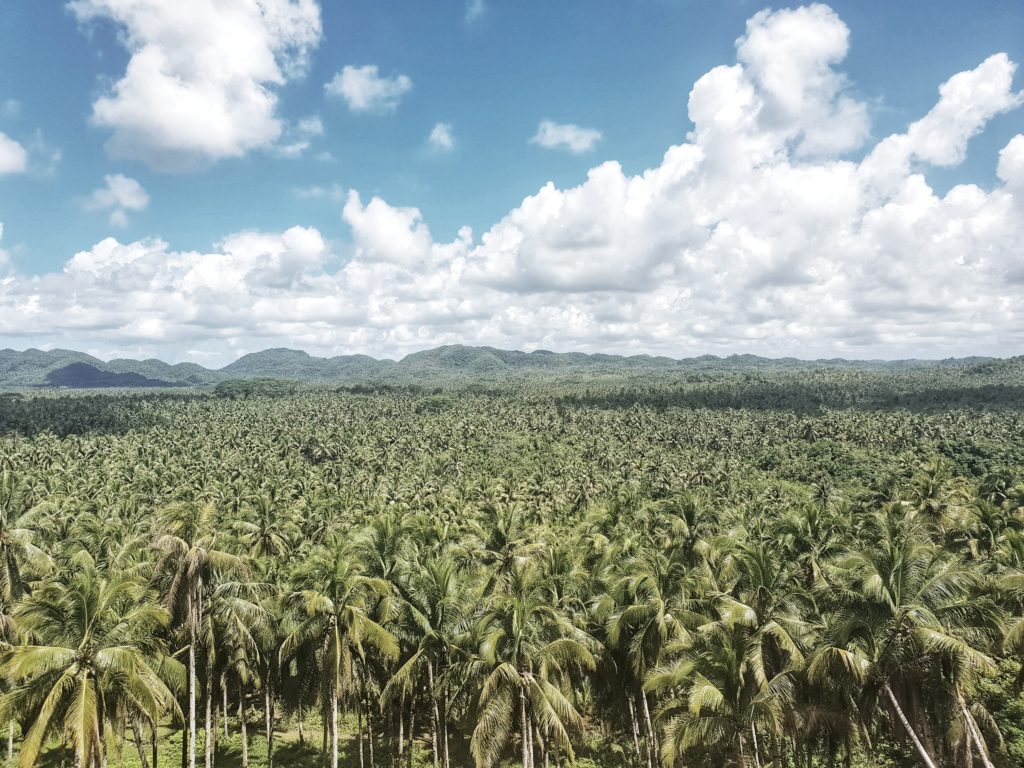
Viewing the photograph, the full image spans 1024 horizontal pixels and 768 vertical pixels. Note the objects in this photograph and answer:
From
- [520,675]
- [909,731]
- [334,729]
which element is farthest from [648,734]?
[334,729]

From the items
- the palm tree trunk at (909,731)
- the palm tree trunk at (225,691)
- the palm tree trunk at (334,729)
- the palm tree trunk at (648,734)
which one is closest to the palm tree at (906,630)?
the palm tree trunk at (909,731)

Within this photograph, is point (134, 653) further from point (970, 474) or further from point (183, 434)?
point (183, 434)

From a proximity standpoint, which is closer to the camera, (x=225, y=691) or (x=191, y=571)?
(x=191, y=571)

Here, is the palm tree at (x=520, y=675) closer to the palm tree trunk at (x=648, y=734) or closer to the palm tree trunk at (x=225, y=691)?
the palm tree trunk at (x=648, y=734)

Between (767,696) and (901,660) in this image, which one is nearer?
(901,660)

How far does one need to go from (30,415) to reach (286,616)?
217 meters

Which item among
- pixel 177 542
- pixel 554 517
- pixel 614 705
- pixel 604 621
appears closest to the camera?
pixel 177 542

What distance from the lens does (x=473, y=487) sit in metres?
106

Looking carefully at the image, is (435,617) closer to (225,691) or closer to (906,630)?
(225,691)

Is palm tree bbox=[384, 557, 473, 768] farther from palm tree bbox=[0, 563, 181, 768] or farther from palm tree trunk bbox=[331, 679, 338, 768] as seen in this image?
palm tree bbox=[0, 563, 181, 768]

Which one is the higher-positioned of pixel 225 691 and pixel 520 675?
pixel 520 675

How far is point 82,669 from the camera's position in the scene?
1836cm

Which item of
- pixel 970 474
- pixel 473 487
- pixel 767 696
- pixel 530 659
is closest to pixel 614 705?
pixel 530 659

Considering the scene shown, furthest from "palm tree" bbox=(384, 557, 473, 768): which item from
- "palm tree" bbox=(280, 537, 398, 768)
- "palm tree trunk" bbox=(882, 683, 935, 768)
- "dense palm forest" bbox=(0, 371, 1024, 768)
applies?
"palm tree trunk" bbox=(882, 683, 935, 768)
